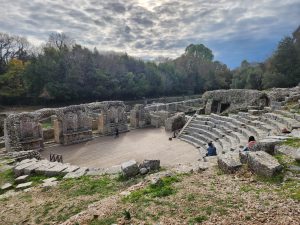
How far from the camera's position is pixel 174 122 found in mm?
24344

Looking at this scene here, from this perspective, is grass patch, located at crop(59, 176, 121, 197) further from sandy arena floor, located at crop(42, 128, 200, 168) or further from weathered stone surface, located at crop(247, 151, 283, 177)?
sandy arena floor, located at crop(42, 128, 200, 168)

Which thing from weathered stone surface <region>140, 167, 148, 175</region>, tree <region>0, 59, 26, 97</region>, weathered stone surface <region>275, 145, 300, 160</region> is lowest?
weathered stone surface <region>140, 167, 148, 175</region>

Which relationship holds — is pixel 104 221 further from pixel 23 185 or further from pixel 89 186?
pixel 23 185

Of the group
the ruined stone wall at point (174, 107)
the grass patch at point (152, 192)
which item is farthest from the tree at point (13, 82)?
the grass patch at point (152, 192)

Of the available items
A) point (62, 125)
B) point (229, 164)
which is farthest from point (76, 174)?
point (62, 125)

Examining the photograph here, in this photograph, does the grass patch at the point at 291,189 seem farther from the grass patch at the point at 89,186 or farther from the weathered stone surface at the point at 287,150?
the grass patch at the point at 89,186

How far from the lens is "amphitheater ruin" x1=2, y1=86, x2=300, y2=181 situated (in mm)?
12688

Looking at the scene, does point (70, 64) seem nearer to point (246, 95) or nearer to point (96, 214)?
point (246, 95)

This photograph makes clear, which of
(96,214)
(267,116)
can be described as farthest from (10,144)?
(267,116)

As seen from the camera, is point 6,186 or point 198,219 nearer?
point 198,219

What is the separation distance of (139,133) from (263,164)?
17826mm

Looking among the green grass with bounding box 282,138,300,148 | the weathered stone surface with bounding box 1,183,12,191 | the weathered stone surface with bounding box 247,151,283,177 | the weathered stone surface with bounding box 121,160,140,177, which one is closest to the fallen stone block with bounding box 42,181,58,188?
the weathered stone surface with bounding box 1,183,12,191

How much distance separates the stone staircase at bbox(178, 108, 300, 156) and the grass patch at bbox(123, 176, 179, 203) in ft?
17.7

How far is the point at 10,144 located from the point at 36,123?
2.54 meters
